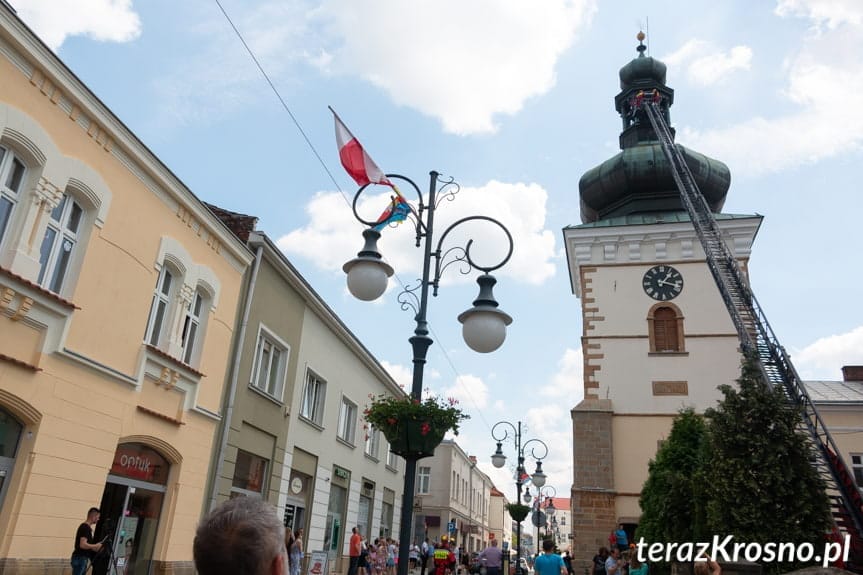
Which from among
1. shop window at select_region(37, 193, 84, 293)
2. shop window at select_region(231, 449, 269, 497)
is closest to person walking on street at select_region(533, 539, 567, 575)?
shop window at select_region(231, 449, 269, 497)

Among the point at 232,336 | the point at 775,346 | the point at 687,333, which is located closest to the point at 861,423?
the point at 687,333

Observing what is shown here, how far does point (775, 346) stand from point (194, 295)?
15742 millimetres

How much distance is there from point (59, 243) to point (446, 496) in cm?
4336

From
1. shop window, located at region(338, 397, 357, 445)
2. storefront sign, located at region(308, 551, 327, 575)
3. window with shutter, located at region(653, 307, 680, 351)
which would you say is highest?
window with shutter, located at region(653, 307, 680, 351)

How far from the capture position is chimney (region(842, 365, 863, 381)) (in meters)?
32.7

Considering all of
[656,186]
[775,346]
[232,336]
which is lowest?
[232,336]

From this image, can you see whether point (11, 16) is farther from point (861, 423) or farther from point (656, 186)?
point (861, 423)

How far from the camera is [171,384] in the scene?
41.1 ft

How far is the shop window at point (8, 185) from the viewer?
907cm

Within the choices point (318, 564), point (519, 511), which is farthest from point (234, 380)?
point (519, 511)

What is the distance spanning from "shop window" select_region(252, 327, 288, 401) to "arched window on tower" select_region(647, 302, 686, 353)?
1440 centimetres

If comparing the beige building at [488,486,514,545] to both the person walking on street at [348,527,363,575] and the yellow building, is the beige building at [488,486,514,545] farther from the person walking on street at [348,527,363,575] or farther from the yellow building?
the yellow building

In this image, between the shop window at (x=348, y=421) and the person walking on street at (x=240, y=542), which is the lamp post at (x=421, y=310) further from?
the shop window at (x=348, y=421)

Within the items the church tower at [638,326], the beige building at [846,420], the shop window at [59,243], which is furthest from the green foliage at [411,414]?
the beige building at [846,420]
